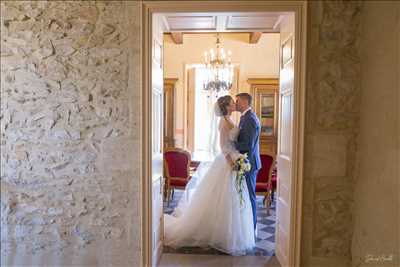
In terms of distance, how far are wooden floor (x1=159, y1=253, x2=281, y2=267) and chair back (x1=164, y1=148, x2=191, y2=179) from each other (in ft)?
5.89

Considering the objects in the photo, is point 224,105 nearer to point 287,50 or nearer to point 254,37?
point 287,50

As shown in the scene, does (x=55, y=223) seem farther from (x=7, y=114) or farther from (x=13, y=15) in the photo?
(x=13, y=15)

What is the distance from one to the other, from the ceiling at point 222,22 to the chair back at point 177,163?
2.16 meters

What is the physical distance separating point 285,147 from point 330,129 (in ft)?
1.58

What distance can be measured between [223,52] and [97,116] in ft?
14.6

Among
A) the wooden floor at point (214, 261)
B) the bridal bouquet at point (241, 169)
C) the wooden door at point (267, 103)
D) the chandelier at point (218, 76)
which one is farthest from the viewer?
the wooden door at point (267, 103)

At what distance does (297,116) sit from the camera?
8.64 feet

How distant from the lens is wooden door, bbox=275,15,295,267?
2.76m

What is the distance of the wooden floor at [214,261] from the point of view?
3191mm

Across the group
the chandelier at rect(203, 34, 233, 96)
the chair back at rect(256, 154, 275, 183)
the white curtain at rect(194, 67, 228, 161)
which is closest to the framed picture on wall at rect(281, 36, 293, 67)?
the chair back at rect(256, 154, 275, 183)

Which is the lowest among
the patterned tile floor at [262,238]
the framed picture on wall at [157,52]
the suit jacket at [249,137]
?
the patterned tile floor at [262,238]

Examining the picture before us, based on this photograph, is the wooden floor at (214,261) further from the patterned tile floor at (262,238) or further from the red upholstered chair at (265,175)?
the red upholstered chair at (265,175)

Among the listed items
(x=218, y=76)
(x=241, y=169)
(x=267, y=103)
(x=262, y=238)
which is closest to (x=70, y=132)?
(x=241, y=169)

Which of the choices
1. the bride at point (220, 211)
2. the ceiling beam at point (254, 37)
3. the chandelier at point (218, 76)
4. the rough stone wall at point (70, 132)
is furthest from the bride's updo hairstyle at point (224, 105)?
the ceiling beam at point (254, 37)
